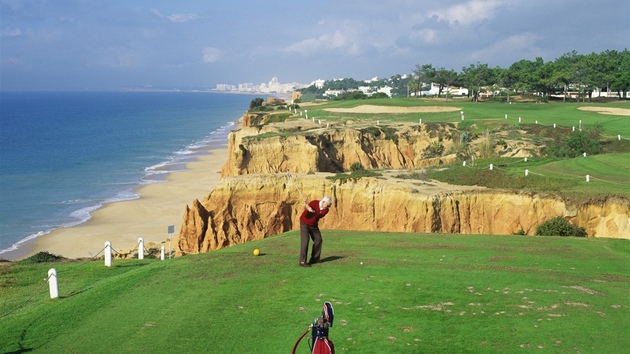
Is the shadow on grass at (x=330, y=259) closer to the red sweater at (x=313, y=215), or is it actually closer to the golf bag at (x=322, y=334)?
the red sweater at (x=313, y=215)

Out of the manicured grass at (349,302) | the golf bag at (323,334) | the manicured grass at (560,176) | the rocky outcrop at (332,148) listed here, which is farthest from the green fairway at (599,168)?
the golf bag at (323,334)

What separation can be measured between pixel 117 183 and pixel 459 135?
3279 cm

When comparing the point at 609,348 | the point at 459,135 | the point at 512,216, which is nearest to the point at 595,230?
the point at 512,216

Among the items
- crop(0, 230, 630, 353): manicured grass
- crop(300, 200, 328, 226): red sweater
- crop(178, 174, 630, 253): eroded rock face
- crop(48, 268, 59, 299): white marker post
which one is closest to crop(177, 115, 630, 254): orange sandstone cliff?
crop(178, 174, 630, 253): eroded rock face

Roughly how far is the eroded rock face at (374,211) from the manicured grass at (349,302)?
1064 cm

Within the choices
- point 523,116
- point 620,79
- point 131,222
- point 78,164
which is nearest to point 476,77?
point 620,79

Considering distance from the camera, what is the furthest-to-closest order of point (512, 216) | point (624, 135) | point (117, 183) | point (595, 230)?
point (117, 183) < point (624, 135) < point (512, 216) < point (595, 230)

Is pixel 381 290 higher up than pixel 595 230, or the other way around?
pixel 381 290

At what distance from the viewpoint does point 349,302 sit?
13.5 meters

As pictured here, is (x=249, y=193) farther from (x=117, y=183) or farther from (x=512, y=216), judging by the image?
(x=117, y=183)

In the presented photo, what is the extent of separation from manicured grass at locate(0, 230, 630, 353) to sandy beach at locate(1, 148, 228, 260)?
2257cm

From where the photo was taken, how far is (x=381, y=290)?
1433 centimetres

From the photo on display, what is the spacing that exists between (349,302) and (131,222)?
125 feet

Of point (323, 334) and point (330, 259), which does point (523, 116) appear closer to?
point (330, 259)
